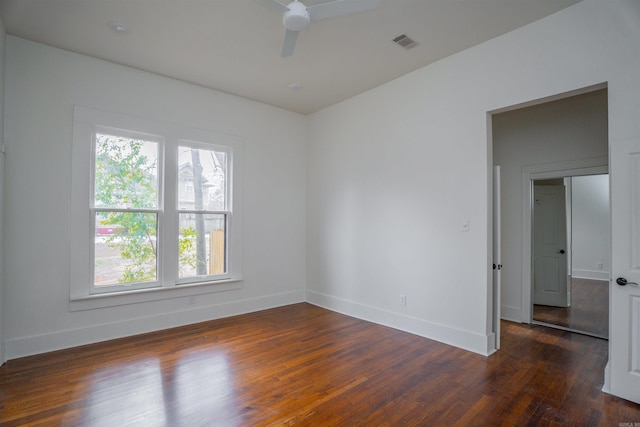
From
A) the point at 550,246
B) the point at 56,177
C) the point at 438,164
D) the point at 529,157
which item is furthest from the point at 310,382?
the point at 550,246

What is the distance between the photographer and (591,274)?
648 cm

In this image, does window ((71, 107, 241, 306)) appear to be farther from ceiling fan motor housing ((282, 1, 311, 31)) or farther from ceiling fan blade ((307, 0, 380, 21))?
ceiling fan blade ((307, 0, 380, 21))

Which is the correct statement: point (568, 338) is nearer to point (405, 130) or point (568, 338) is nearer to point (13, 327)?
point (405, 130)

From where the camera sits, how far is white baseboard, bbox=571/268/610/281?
6.35 m

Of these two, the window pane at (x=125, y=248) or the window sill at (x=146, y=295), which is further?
the window pane at (x=125, y=248)

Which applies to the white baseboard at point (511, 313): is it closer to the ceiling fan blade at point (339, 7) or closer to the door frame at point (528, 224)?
the door frame at point (528, 224)

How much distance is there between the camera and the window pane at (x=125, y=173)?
150 inches

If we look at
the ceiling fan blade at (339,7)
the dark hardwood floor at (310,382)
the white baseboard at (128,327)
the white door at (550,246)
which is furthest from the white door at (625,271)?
the white baseboard at (128,327)

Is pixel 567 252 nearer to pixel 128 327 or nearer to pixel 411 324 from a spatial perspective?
pixel 411 324

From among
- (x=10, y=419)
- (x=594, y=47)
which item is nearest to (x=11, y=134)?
(x=10, y=419)

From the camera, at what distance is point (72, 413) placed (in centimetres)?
231

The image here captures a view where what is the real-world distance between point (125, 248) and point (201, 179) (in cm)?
132

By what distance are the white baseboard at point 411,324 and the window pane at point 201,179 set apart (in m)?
2.28

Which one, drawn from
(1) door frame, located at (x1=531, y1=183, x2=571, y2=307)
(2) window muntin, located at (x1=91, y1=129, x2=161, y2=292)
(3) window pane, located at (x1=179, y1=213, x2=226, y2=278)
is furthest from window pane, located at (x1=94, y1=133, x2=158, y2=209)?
(1) door frame, located at (x1=531, y1=183, x2=571, y2=307)
